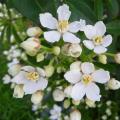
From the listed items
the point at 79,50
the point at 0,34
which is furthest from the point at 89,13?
the point at 0,34

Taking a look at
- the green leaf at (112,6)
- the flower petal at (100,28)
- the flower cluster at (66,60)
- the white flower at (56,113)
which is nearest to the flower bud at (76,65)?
the flower cluster at (66,60)

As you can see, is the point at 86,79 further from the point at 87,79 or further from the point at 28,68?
the point at 28,68

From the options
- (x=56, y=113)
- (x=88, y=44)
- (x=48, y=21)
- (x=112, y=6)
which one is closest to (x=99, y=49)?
(x=88, y=44)

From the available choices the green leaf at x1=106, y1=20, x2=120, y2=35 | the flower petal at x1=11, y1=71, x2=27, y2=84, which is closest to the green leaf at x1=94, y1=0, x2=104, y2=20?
the green leaf at x1=106, y1=20, x2=120, y2=35

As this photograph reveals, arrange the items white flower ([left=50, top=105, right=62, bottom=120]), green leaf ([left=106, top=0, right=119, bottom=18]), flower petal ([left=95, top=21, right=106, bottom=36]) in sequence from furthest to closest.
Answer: white flower ([left=50, top=105, right=62, bottom=120])
green leaf ([left=106, top=0, right=119, bottom=18])
flower petal ([left=95, top=21, right=106, bottom=36])

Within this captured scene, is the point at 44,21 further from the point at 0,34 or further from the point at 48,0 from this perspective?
the point at 0,34

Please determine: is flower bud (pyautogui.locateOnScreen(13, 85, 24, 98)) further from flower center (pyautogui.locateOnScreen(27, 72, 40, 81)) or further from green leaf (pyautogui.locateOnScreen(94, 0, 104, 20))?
green leaf (pyautogui.locateOnScreen(94, 0, 104, 20))
